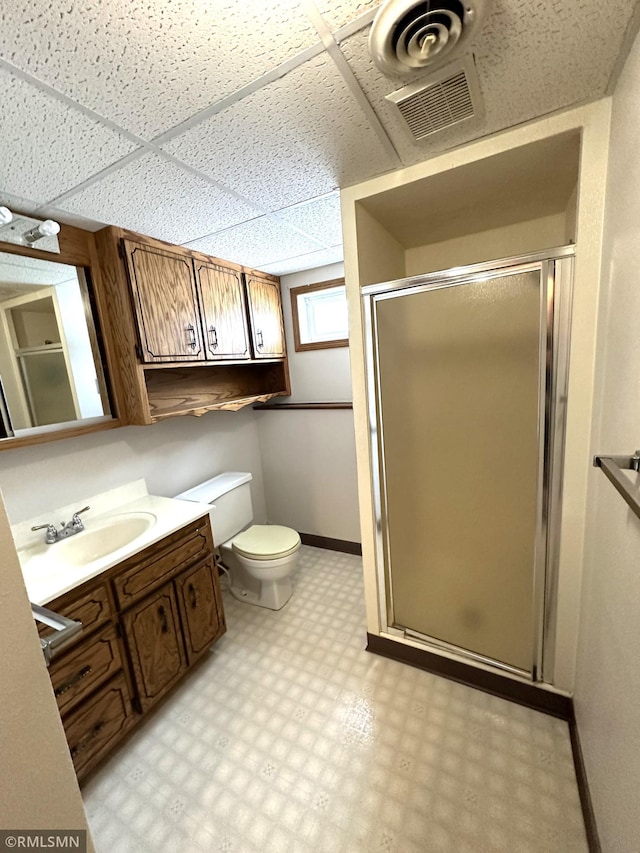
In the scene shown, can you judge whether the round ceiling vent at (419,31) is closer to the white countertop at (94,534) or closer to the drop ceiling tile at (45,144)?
the drop ceiling tile at (45,144)

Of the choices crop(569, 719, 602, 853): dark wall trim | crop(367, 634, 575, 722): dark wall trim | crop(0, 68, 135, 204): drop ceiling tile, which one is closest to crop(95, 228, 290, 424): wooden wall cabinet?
crop(0, 68, 135, 204): drop ceiling tile

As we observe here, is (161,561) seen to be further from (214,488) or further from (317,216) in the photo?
(317,216)

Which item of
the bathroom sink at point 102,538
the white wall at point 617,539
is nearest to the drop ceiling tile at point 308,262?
the white wall at point 617,539

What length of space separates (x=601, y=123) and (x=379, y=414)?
1.16m

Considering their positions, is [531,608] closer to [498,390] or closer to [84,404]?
[498,390]

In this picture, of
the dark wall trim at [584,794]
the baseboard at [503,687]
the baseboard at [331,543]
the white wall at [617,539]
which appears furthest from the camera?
the baseboard at [331,543]

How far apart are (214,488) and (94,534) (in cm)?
73

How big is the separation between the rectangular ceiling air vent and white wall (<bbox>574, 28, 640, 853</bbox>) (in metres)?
0.35

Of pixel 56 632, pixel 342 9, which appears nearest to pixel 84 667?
pixel 56 632

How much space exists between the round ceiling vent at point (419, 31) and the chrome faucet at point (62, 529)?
1974 millimetres

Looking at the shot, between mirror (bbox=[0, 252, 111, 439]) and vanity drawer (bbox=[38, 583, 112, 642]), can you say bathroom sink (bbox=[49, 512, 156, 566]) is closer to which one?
vanity drawer (bbox=[38, 583, 112, 642])

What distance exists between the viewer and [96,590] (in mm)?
1269

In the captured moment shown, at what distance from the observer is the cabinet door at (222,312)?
1957mm

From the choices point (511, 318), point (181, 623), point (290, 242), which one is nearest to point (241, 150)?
point (290, 242)
